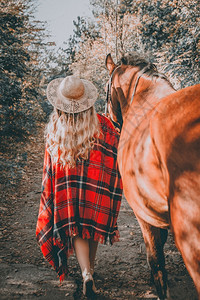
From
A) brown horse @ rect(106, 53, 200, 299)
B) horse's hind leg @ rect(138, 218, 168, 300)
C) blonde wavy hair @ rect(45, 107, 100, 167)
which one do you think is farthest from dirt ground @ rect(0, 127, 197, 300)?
blonde wavy hair @ rect(45, 107, 100, 167)

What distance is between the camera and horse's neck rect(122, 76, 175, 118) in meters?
1.96

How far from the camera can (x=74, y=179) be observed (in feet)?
6.67

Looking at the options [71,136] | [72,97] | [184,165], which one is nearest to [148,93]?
[72,97]

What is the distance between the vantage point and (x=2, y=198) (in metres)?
4.36

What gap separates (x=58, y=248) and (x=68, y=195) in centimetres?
52

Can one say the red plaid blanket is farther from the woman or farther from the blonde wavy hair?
the blonde wavy hair

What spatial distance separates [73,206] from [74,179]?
0.81 ft

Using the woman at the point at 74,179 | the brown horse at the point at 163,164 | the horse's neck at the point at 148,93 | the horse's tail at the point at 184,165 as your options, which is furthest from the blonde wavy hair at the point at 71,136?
the horse's tail at the point at 184,165

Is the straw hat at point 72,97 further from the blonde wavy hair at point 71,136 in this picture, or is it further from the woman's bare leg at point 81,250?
the woman's bare leg at point 81,250

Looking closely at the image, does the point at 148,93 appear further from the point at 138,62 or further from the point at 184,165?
the point at 184,165

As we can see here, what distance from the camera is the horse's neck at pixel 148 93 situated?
1.96 metres

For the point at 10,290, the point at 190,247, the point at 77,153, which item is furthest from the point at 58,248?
the point at 190,247

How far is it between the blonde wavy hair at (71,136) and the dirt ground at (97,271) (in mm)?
1323

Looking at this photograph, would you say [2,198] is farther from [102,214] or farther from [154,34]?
[154,34]
